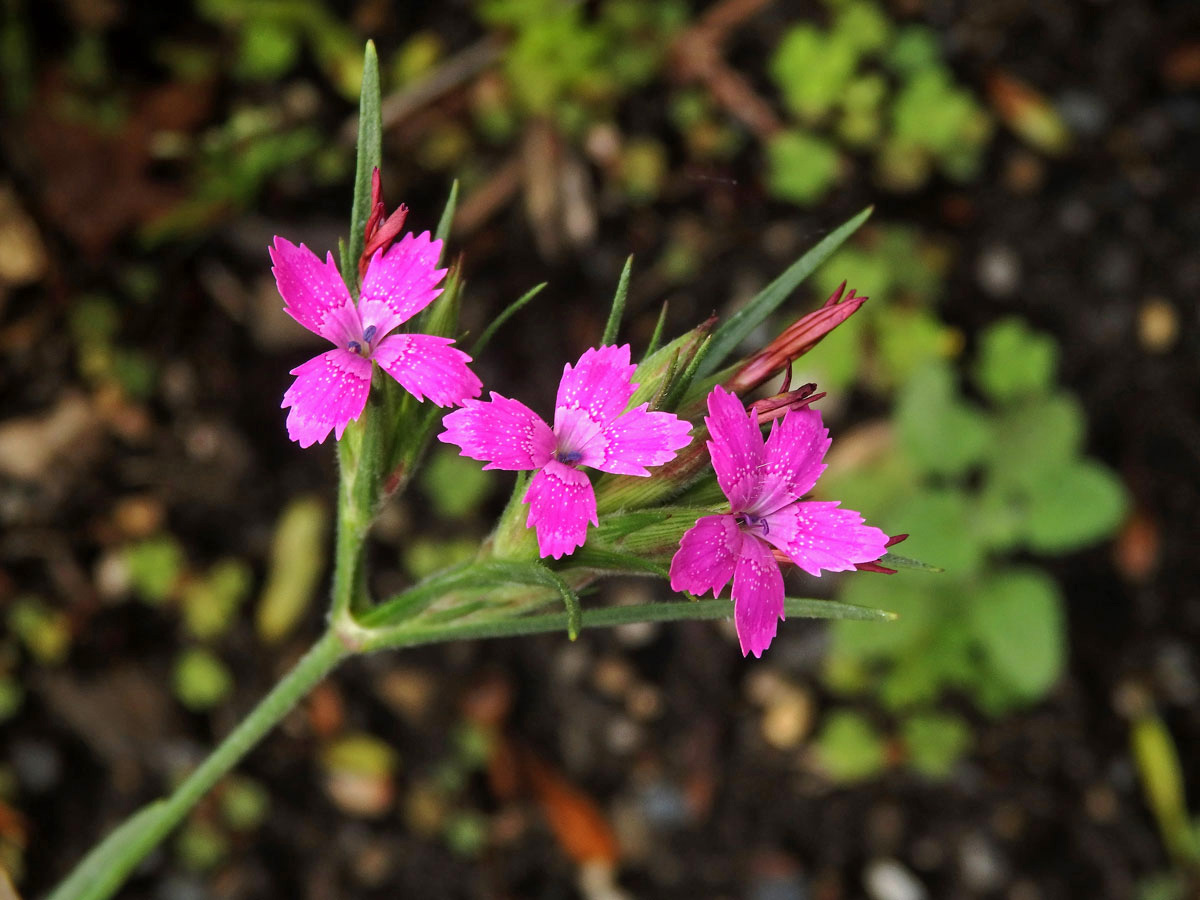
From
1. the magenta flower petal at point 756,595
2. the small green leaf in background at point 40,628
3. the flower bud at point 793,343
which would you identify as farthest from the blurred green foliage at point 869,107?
the small green leaf in background at point 40,628

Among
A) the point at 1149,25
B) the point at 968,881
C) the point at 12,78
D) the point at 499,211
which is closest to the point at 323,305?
the point at 499,211

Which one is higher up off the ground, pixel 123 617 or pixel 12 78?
pixel 12 78

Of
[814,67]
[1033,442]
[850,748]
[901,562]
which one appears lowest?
[850,748]

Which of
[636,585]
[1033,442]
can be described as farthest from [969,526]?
[636,585]

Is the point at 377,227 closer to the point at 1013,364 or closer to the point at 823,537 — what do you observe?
the point at 823,537

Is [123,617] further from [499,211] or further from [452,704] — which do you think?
[499,211]

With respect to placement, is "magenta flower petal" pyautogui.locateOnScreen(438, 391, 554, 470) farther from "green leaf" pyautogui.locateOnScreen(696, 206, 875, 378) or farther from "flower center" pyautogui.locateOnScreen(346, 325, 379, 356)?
"green leaf" pyautogui.locateOnScreen(696, 206, 875, 378)

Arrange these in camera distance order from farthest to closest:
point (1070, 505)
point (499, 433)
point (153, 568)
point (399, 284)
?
point (153, 568) < point (1070, 505) < point (399, 284) < point (499, 433)
